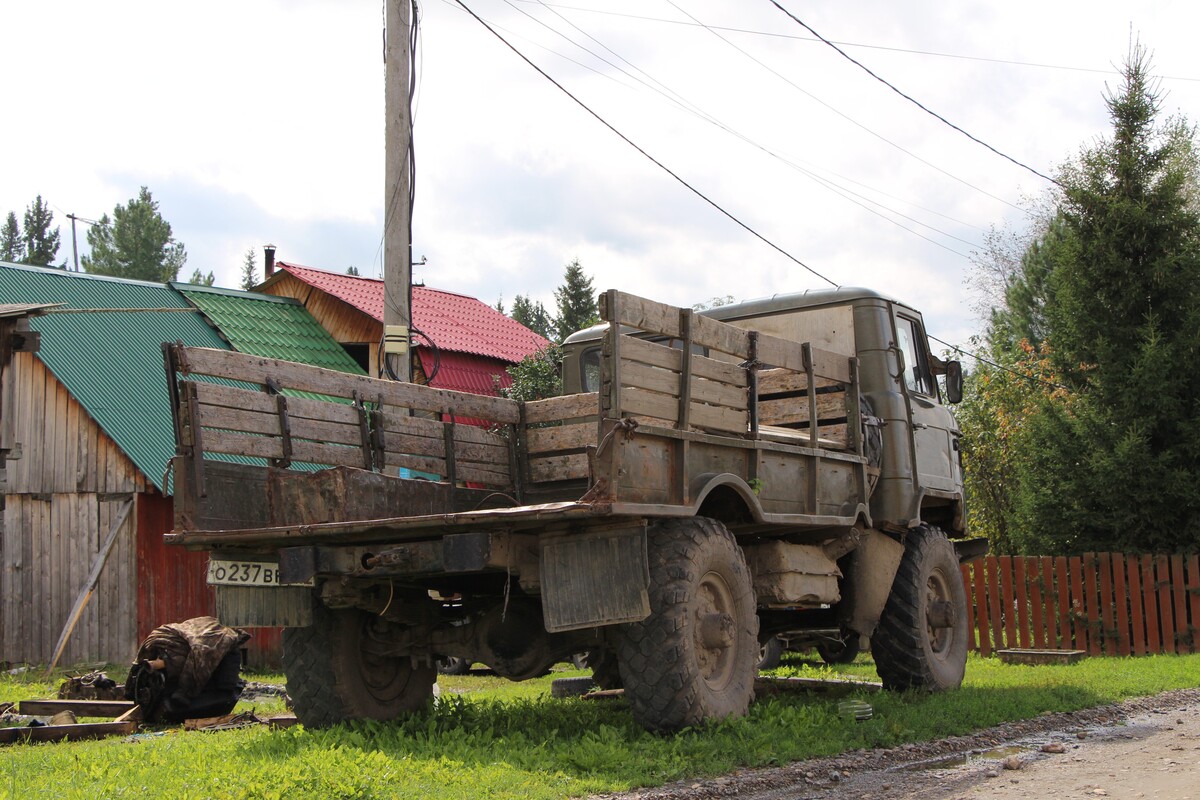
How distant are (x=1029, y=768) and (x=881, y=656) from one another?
9.63ft

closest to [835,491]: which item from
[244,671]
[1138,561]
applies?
[1138,561]

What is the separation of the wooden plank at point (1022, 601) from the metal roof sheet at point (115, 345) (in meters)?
10.9

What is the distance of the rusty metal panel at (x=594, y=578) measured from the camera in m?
6.32

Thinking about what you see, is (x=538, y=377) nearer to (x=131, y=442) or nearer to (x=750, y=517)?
(x=131, y=442)

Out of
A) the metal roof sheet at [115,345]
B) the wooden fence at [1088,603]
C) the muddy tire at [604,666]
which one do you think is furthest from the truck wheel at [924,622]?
the metal roof sheet at [115,345]

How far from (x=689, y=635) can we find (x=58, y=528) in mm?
11895

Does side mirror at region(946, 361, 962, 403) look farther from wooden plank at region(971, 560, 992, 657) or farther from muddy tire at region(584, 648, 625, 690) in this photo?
wooden plank at region(971, 560, 992, 657)

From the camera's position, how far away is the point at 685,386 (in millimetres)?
6957

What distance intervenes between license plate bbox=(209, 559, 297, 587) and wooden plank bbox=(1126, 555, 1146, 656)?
454 inches

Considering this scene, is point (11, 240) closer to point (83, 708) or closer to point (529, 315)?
point (529, 315)

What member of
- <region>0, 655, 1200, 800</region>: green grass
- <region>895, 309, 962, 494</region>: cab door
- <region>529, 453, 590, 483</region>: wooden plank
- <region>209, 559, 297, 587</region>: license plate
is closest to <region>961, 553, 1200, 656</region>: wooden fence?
<region>895, 309, 962, 494</region>: cab door

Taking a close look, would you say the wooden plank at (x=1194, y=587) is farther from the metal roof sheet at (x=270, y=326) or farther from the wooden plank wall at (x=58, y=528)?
the metal roof sheet at (x=270, y=326)

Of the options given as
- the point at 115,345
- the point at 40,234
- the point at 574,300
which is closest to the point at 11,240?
the point at 40,234

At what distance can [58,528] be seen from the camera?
1587 cm
